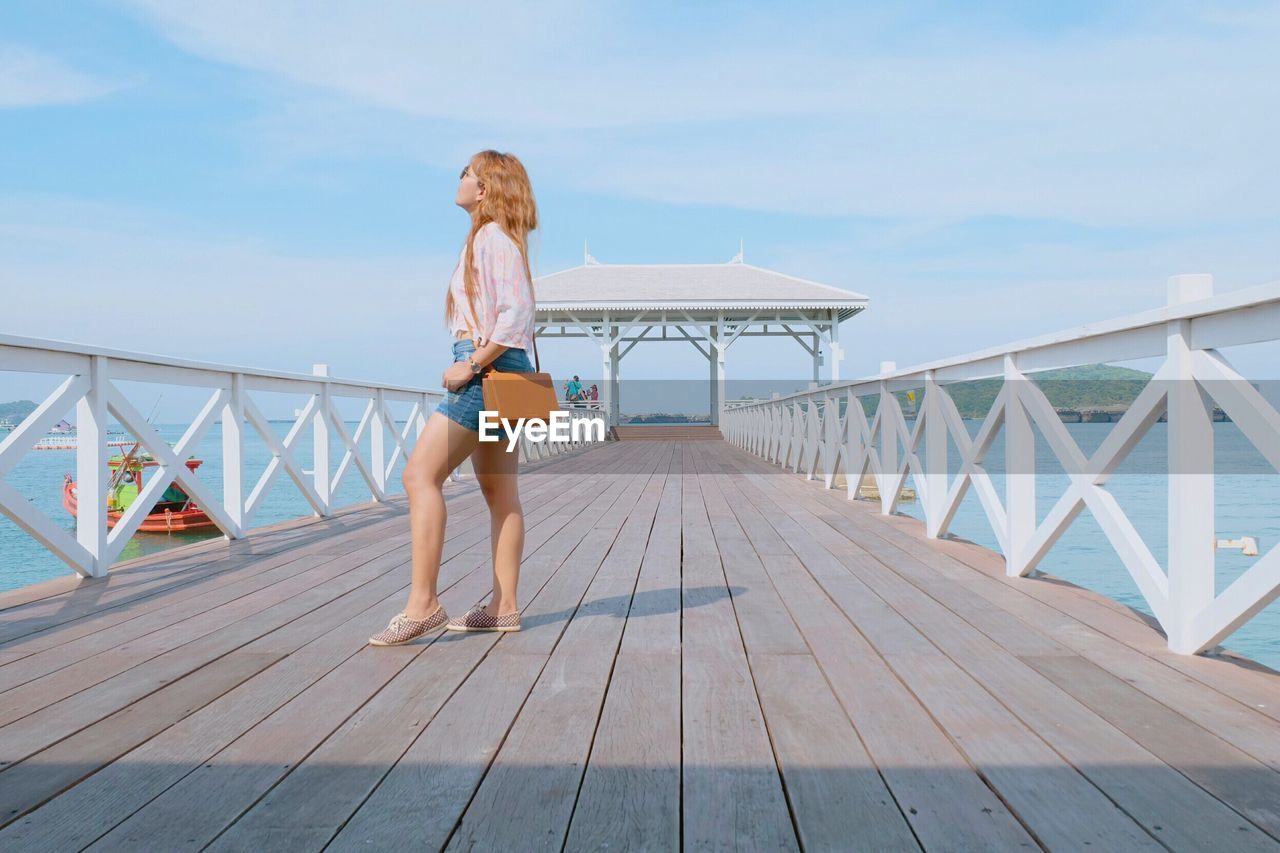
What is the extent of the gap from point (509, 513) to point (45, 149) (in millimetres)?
13469

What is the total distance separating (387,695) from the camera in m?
1.88

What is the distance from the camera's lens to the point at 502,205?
241 cm

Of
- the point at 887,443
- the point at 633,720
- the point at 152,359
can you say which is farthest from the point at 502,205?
the point at 887,443

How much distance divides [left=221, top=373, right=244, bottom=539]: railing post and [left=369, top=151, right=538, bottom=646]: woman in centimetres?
245

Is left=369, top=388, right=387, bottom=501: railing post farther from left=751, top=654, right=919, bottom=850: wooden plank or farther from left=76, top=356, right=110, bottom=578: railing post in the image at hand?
left=751, top=654, right=919, bottom=850: wooden plank

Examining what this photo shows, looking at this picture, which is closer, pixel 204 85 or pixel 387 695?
pixel 387 695

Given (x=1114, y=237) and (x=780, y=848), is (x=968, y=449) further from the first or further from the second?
(x=1114, y=237)

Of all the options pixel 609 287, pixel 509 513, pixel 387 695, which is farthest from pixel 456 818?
pixel 609 287

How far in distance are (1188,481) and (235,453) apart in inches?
161

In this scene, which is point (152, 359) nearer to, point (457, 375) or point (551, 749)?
point (457, 375)

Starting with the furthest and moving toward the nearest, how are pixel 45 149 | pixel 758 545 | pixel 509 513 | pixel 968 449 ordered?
pixel 45 149
pixel 758 545
pixel 968 449
pixel 509 513

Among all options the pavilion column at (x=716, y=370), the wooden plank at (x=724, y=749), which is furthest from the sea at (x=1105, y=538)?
the pavilion column at (x=716, y=370)

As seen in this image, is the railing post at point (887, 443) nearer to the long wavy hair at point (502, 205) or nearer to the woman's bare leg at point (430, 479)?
the long wavy hair at point (502, 205)

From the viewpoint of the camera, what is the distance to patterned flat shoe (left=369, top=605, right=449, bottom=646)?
232 cm
